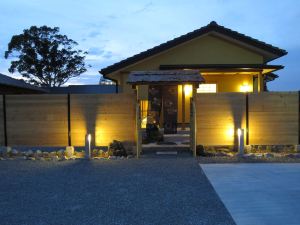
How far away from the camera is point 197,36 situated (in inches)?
626

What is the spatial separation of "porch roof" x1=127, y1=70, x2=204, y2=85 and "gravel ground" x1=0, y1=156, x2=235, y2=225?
8.89 feet

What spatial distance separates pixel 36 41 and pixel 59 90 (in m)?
8.22

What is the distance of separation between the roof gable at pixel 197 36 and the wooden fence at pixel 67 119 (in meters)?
5.07

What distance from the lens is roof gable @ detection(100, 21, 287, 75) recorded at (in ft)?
51.3

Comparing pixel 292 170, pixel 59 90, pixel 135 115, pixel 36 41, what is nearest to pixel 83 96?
pixel 135 115

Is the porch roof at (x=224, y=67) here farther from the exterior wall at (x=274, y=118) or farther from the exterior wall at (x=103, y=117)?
the exterior wall at (x=103, y=117)

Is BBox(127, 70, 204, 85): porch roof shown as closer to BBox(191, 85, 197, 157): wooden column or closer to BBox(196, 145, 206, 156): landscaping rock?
BBox(191, 85, 197, 157): wooden column

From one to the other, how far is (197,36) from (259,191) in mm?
11305

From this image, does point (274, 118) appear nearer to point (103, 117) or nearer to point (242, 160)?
point (242, 160)

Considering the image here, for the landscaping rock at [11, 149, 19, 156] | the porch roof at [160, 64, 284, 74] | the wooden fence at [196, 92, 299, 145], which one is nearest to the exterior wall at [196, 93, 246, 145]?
the wooden fence at [196, 92, 299, 145]

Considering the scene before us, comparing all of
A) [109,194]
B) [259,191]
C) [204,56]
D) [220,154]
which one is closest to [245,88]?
[204,56]

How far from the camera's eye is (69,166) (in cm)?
858

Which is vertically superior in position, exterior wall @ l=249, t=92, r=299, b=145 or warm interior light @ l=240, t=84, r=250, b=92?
warm interior light @ l=240, t=84, r=250, b=92

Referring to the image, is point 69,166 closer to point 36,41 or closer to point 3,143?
point 3,143
